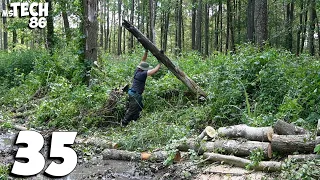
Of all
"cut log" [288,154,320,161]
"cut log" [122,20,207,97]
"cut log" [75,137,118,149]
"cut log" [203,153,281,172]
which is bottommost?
"cut log" [75,137,118,149]

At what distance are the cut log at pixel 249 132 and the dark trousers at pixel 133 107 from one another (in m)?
3.39

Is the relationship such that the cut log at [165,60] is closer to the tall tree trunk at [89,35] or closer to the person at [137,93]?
the person at [137,93]

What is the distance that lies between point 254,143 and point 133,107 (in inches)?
175

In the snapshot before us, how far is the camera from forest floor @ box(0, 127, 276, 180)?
6484mm

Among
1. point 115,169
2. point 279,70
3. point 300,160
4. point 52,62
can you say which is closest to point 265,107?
point 279,70

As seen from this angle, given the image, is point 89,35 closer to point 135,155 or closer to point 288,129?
point 135,155

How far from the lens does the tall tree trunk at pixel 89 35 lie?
538 inches

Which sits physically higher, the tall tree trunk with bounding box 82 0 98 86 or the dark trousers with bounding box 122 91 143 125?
the tall tree trunk with bounding box 82 0 98 86

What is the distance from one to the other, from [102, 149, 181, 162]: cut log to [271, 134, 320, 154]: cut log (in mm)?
1938

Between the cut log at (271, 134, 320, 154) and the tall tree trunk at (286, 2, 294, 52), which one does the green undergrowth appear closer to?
the cut log at (271, 134, 320, 154)

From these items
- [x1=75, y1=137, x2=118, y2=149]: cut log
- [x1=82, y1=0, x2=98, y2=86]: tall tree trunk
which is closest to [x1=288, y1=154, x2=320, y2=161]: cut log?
[x1=75, y1=137, x2=118, y2=149]: cut log

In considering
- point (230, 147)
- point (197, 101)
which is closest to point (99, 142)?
point (197, 101)

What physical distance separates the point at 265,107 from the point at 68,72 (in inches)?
361

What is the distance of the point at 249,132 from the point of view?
718cm
